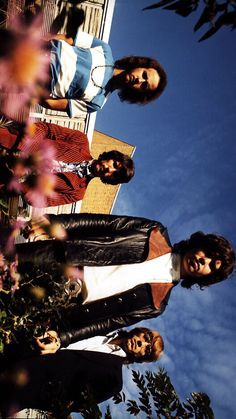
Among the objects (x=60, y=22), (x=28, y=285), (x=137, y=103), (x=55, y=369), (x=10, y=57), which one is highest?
(x=60, y=22)

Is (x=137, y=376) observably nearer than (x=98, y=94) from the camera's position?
No

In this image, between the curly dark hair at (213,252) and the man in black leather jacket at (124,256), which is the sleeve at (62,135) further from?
the curly dark hair at (213,252)

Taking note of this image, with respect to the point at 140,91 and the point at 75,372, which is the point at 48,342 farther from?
the point at 140,91

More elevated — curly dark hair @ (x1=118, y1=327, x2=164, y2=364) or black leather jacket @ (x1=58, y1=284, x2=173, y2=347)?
black leather jacket @ (x1=58, y1=284, x2=173, y2=347)

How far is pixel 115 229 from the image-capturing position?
281 cm

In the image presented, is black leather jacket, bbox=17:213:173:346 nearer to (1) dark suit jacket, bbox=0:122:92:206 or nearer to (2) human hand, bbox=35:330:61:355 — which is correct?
(2) human hand, bbox=35:330:61:355

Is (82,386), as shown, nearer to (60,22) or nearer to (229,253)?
(229,253)

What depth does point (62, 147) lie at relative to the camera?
285cm

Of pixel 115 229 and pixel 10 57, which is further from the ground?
pixel 10 57

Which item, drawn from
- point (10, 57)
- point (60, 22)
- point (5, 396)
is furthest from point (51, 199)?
point (10, 57)

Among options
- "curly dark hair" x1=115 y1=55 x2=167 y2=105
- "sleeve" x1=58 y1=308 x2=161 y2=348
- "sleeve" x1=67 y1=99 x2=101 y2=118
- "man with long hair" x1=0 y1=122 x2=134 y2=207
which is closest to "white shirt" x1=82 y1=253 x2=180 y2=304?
"sleeve" x1=58 y1=308 x2=161 y2=348

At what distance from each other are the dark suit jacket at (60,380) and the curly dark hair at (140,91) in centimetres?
179

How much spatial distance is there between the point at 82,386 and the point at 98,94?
1.95m

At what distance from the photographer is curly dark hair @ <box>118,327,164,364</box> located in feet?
9.44
